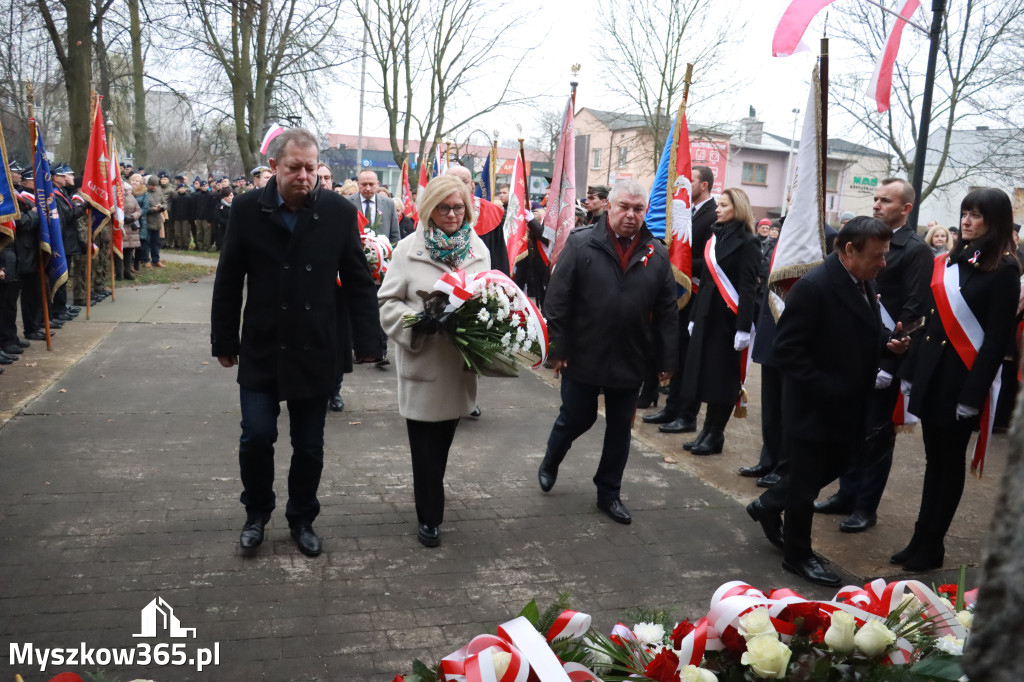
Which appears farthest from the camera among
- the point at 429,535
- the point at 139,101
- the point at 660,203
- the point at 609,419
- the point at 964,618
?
the point at 139,101

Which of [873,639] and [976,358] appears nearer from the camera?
[873,639]

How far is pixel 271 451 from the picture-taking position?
14.8 feet

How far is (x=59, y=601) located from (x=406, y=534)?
181cm

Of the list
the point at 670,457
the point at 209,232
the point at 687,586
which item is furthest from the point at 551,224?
the point at 209,232

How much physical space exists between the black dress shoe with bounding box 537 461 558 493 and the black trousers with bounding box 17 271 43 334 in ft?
25.1

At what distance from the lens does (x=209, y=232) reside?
2703 centimetres

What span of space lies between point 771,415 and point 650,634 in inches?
168

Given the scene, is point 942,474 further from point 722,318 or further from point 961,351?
point 722,318

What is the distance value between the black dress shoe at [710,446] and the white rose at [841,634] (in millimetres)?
5010

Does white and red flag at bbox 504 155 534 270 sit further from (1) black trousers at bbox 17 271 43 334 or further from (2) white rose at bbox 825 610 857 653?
(2) white rose at bbox 825 610 857 653

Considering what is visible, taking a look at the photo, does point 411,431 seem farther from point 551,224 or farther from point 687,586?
point 551,224

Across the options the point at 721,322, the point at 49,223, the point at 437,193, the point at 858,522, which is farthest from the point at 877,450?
the point at 49,223

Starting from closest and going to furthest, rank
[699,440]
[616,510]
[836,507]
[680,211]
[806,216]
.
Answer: [806,216] → [616,510] → [836,507] → [699,440] → [680,211]

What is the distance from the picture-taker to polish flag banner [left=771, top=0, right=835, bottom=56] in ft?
16.1
